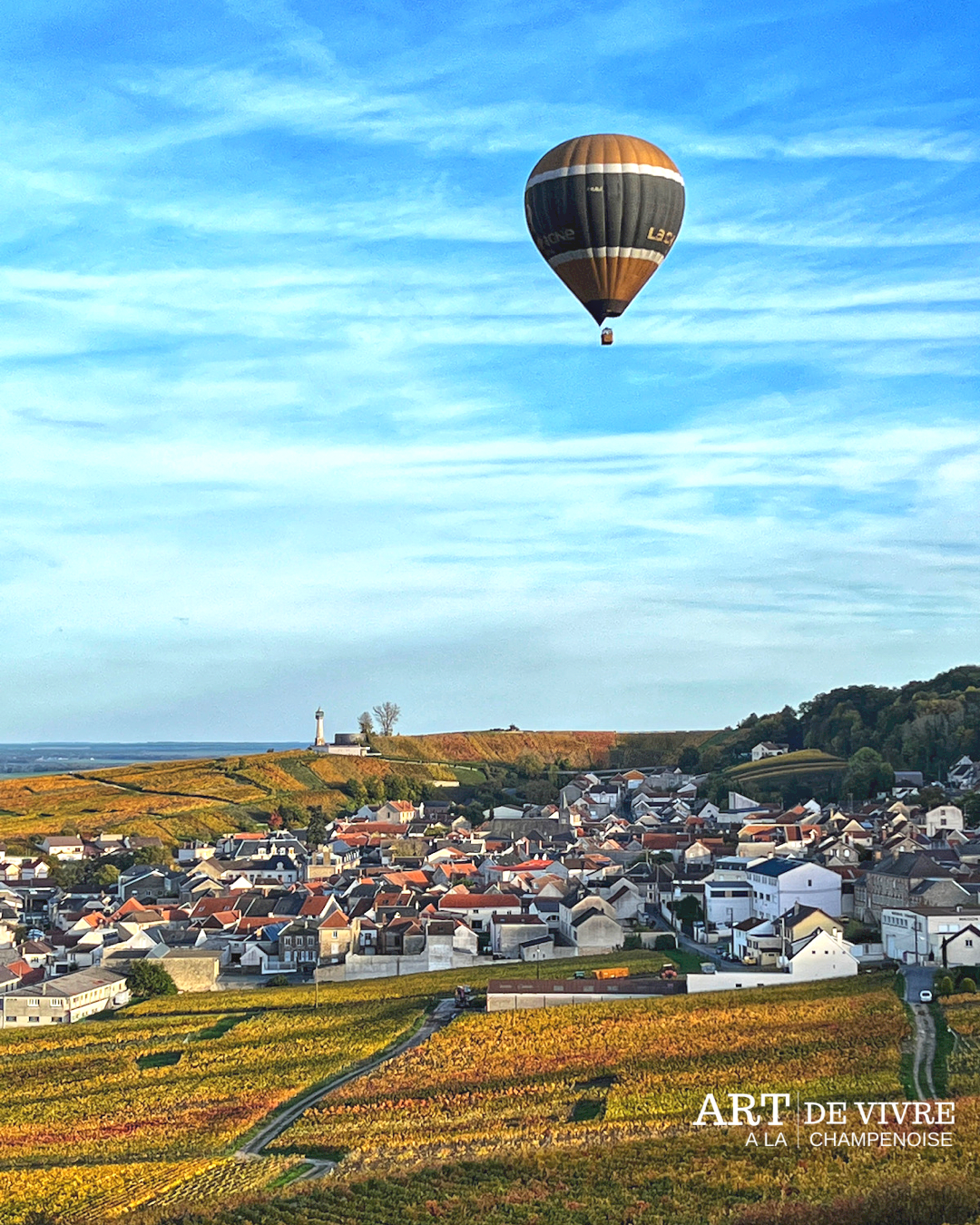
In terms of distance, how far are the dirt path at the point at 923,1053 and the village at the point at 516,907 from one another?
7.26 metres

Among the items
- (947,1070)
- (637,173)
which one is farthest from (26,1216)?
(637,173)

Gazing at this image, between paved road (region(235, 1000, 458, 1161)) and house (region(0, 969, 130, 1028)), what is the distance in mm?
13590

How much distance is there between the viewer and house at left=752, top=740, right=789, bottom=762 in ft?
392

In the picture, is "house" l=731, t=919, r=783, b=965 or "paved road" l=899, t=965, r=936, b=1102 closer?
"paved road" l=899, t=965, r=936, b=1102

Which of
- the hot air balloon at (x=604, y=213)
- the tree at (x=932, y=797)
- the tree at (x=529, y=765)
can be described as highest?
the hot air balloon at (x=604, y=213)

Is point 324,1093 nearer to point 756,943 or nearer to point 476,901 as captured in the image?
point 756,943

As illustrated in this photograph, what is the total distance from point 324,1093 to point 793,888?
24.5 meters

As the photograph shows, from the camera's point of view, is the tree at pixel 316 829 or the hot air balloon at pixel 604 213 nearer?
the hot air balloon at pixel 604 213

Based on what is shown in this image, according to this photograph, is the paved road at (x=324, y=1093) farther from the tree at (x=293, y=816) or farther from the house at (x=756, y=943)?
the tree at (x=293, y=816)

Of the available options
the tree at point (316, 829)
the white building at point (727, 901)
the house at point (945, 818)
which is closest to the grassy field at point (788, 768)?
the house at point (945, 818)

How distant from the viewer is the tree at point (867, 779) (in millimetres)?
94875

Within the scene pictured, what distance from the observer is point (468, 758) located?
146 metres

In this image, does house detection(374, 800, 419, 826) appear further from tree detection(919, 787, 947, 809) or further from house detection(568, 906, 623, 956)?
house detection(568, 906, 623, 956)

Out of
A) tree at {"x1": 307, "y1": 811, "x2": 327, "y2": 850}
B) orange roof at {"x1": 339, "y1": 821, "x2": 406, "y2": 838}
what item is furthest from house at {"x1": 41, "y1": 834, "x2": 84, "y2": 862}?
orange roof at {"x1": 339, "y1": 821, "x2": 406, "y2": 838}
